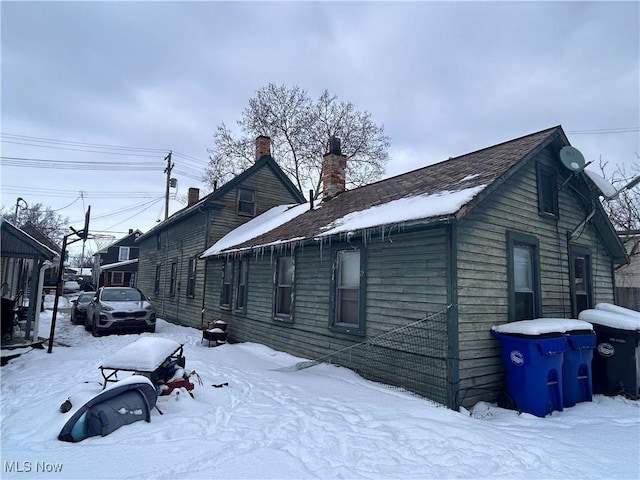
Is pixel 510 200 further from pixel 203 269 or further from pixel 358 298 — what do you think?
pixel 203 269

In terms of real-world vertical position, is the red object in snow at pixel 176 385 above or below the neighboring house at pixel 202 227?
below

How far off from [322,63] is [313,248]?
8670 millimetres

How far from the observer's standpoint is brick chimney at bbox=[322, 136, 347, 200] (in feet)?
41.4

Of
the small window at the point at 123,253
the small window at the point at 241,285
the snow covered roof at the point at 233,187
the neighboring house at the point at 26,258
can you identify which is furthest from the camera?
the small window at the point at 123,253

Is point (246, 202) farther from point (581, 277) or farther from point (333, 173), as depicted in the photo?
point (581, 277)

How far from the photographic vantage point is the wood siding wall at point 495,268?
5.88 metres

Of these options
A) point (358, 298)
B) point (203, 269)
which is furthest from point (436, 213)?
point (203, 269)

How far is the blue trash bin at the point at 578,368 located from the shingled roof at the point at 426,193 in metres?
2.96

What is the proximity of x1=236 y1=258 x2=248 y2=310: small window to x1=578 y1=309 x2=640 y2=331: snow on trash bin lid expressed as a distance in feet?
29.3

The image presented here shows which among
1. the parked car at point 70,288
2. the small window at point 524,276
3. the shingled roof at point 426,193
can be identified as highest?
the shingled roof at point 426,193

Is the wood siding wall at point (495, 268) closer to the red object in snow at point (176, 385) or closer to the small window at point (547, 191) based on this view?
the small window at point (547, 191)

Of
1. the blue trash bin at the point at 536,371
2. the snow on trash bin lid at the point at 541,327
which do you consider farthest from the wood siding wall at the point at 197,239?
the blue trash bin at the point at 536,371

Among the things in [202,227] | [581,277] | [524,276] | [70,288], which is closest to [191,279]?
[202,227]

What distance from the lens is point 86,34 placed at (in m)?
9.18
